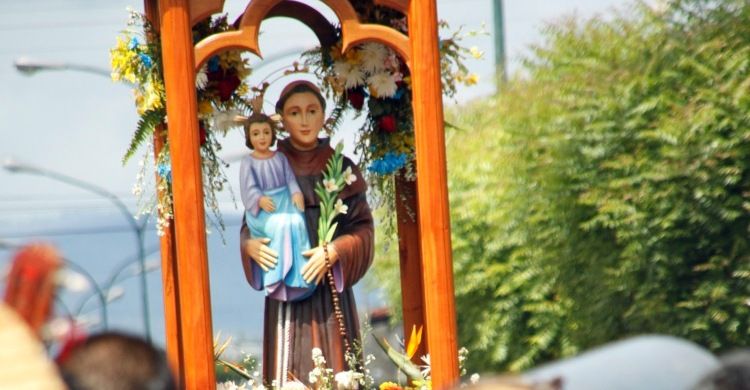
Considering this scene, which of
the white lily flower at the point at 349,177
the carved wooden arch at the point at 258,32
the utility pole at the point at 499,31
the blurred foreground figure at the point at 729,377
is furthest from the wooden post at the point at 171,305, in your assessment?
the utility pole at the point at 499,31

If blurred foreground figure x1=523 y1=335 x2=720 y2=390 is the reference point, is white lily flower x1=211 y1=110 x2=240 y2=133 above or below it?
above

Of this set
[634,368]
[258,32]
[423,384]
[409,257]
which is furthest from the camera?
[409,257]

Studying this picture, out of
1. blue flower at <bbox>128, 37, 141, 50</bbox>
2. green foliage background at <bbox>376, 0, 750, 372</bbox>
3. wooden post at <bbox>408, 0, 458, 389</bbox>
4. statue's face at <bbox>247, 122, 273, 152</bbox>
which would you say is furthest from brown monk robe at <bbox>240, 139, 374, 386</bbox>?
green foliage background at <bbox>376, 0, 750, 372</bbox>

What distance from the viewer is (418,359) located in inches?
309

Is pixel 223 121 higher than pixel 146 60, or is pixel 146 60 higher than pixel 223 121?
pixel 146 60

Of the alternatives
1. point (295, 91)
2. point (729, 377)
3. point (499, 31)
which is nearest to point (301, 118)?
point (295, 91)

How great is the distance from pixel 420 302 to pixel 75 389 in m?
Answer: 5.48

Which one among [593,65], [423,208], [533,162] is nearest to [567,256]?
[533,162]

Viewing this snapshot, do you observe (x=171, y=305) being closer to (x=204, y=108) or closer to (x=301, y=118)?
(x=204, y=108)

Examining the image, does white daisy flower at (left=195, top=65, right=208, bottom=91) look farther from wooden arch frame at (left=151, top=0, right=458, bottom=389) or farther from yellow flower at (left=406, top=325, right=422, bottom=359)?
yellow flower at (left=406, top=325, right=422, bottom=359)

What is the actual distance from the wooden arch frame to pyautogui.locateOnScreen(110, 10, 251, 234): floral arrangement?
0.36 m

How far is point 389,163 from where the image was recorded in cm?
777

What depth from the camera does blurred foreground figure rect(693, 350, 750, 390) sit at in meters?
2.57

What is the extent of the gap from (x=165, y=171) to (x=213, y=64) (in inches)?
26.0
